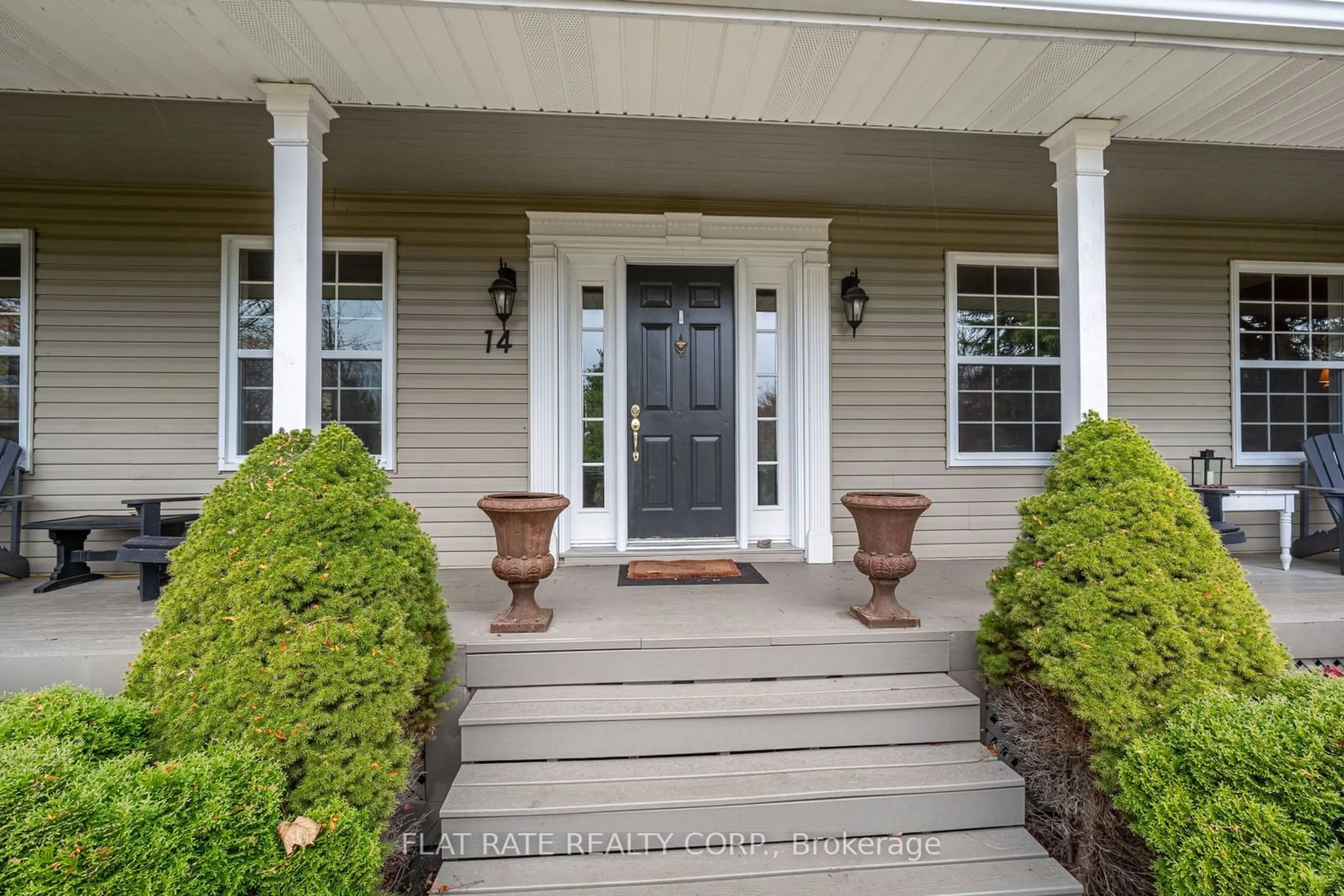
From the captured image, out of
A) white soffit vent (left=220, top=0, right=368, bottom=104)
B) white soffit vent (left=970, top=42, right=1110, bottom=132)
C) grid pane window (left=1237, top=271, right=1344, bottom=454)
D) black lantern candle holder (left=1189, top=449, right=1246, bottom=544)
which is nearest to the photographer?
white soffit vent (left=220, top=0, right=368, bottom=104)

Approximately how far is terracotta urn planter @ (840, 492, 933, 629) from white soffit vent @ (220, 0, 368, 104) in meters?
2.66

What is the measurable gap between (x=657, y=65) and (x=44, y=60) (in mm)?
2355

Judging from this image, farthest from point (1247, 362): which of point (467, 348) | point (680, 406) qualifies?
point (467, 348)

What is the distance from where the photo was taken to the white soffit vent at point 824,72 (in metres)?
2.24

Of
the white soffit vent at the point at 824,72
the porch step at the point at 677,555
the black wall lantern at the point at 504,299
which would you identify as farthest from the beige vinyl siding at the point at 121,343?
the white soffit vent at the point at 824,72

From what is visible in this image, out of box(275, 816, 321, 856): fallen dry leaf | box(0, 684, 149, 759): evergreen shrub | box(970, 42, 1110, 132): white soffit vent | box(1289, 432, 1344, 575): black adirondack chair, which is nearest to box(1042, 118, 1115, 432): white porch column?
box(970, 42, 1110, 132): white soffit vent

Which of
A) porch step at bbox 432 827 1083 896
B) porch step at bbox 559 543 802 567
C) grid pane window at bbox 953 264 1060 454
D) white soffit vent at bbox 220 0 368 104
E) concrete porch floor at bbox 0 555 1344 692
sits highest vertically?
white soffit vent at bbox 220 0 368 104

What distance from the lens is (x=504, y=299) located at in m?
3.84

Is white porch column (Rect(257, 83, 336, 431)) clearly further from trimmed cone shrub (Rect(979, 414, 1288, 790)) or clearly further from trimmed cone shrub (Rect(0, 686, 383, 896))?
trimmed cone shrub (Rect(979, 414, 1288, 790))

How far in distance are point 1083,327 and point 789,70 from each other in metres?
1.67

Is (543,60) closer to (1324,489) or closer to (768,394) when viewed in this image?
(768,394)

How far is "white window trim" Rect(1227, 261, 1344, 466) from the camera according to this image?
14.6 ft

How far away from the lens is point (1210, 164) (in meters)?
3.67

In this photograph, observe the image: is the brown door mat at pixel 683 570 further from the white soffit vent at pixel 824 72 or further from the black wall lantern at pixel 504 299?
the white soffit vent at pixel 824 72
